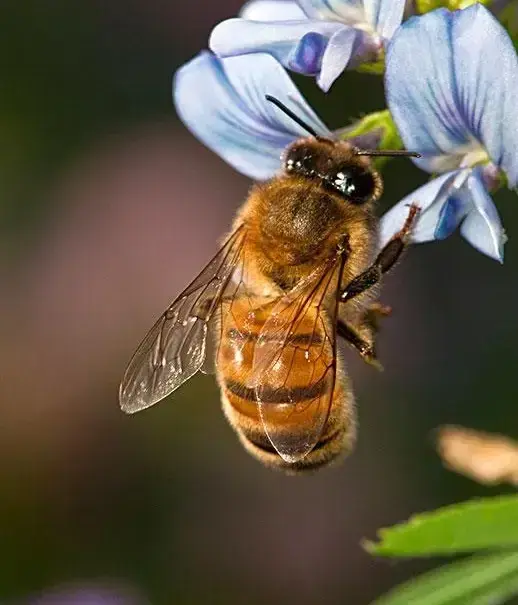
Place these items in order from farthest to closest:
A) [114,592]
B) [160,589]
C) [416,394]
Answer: [416,394] < [160,589] < [114,592]

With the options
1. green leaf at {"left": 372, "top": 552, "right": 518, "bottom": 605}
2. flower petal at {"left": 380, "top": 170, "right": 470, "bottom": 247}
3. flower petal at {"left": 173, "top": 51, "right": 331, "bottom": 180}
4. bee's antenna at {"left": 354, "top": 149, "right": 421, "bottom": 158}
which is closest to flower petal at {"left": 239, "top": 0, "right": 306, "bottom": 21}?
flower petal at {"left": 173, "top": 51, "right": 331, "bottom": 180}

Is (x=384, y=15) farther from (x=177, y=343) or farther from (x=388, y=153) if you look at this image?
(x=177, y=343)

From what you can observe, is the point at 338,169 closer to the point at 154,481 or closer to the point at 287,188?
the point at 287,188

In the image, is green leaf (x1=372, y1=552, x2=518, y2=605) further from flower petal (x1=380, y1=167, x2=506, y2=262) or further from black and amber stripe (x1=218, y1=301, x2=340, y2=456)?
flower petal (x1=380, y1=167, x2=506, y2=262)

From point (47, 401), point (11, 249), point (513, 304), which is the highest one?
point (11, 249)

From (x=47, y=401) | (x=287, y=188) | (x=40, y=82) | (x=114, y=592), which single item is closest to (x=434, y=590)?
(x=287, y=188)

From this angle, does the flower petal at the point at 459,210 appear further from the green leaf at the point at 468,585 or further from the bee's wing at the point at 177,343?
the green leaf at the point at 468,585

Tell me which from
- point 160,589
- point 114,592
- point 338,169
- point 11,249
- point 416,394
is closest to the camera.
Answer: point 338,169

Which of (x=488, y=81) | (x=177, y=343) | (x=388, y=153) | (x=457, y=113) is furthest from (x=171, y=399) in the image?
(x=488, y=81)

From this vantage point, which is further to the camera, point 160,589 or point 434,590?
point 160,589
